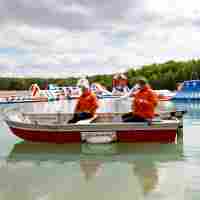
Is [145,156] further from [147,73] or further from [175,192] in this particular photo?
[147,73]

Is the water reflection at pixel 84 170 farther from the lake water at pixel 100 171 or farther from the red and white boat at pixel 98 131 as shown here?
the red and white boat at pixel 98 131

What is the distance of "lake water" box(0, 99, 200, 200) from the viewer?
5414mm

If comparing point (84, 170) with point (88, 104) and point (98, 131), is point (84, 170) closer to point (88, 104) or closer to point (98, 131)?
point (98, 131)

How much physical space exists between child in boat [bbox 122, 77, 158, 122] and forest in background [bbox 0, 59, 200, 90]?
49.5 metres

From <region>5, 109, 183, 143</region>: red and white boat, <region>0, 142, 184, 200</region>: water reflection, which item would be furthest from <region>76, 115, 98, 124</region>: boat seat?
<region>0, 142, 184, 200</region>: water reflection

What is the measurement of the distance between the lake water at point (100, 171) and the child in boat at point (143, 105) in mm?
702

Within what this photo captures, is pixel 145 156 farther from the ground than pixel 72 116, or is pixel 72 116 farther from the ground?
pixel 72 116

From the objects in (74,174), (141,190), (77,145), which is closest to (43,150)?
(77,145)

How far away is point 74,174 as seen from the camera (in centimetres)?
659

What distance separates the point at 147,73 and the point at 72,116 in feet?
255

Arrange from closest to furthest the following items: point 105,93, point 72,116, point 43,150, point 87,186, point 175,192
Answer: point 175,192 < point 87,186 < point 43,150 < point 72,116 < point 105,93

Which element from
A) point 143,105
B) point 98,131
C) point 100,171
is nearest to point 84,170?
point 100,171

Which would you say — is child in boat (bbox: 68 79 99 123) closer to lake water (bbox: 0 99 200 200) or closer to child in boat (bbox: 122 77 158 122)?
lake water (bbox: 0 99 200 200)

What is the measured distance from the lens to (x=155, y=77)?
76750 millimetres
